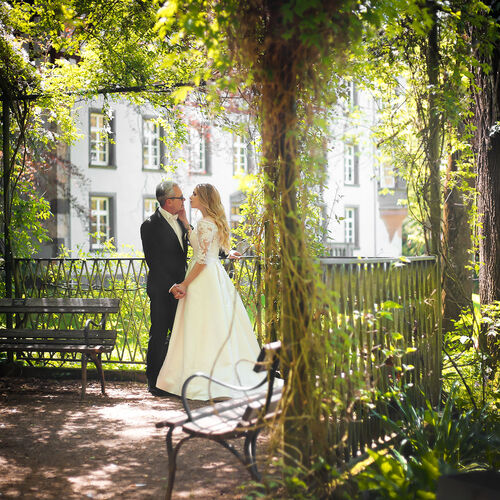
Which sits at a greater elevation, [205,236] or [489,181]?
[489,181]

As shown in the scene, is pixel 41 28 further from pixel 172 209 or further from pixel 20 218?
pixel 172 209

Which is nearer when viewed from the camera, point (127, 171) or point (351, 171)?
point (127, 171)

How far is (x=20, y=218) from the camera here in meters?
9.12

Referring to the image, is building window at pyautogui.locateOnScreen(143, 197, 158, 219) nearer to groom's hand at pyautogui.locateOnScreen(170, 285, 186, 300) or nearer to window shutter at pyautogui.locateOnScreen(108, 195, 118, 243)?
window shutter at pyautogui.locateOnScreen(108, 195, 118, 243)

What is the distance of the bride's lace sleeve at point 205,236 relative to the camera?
669 cm

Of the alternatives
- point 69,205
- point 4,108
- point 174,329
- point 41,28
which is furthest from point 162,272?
point 69,205

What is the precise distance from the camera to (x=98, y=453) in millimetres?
5219

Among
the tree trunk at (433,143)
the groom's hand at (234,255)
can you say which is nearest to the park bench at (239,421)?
the tree trunk at (433,143)

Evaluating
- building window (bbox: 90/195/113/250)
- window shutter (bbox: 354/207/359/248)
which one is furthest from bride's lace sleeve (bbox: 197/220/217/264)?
window shutter (bbox: 354/207/359/248)

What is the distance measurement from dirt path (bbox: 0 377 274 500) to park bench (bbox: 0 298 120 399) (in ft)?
1.63

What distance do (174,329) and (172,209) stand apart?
1.24 m

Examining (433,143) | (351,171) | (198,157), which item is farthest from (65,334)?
(351,171)

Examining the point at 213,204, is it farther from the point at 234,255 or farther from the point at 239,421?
the point at 239,421

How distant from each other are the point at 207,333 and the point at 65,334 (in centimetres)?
179
